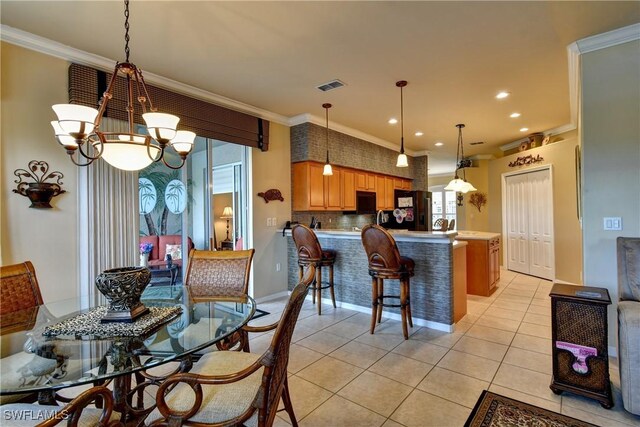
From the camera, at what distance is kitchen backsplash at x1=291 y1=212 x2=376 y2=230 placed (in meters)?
4.99

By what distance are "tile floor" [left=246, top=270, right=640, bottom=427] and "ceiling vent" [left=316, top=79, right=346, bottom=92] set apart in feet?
9.06

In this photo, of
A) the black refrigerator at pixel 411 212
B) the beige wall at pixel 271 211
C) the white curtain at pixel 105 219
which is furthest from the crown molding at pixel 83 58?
the black refrigerator at pixel 411 212

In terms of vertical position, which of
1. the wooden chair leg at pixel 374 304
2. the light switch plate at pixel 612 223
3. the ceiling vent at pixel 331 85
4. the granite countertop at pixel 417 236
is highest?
the ceiling vent at pixel 331 85

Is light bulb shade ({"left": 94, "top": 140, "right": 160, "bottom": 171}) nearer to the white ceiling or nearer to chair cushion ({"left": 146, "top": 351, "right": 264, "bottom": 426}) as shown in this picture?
the white ceiling

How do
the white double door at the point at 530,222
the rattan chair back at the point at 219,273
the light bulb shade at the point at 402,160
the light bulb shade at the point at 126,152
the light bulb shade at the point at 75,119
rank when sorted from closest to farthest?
1. the light bulb shade at the point at 75,119
2. the light bulb shade at the point at 126,152
3. the rattan chair back at the point at 219,273
4. the light bulb shade at the point at 402,160
5. the white double door at the point at 530,222

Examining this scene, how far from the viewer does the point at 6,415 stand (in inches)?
44.9

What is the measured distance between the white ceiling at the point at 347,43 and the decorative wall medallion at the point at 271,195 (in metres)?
1.22

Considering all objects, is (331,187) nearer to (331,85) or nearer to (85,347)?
(331,85)

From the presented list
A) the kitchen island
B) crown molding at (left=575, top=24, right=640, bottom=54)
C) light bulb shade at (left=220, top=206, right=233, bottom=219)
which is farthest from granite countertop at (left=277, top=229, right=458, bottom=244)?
crown molding at (left=575, top=24, right=640, bottom=54)

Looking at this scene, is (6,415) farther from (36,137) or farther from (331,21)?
(331,21)

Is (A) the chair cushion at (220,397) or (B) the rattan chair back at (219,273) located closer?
(A) the chair cushion at (220,397)

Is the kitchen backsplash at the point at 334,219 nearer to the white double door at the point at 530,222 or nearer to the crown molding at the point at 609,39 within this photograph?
the white double door at the point at 530,222

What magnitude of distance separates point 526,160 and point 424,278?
168 inches

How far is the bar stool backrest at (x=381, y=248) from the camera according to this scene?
2949 millimetres
